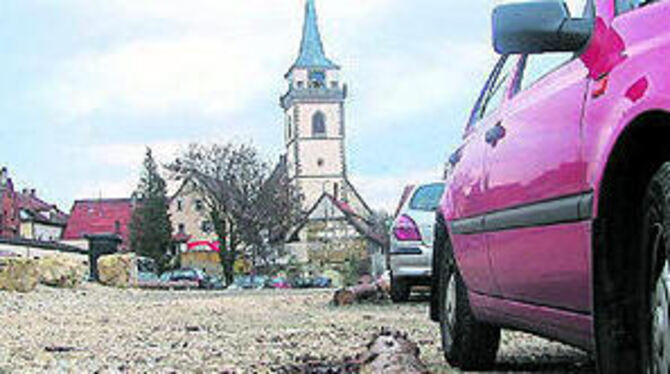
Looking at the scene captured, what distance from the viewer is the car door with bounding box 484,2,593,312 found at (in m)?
3.76

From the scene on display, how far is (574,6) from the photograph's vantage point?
14.6 feet

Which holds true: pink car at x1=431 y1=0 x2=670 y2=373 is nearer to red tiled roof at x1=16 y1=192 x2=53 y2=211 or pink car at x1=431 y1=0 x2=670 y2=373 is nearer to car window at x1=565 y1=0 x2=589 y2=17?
car window at x1=565 y1=0 x2=589 y2=17

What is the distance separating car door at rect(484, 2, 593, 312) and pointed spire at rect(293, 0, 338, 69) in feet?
469

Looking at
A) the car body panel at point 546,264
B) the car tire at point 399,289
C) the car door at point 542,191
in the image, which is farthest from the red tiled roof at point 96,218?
the car body panel at point 546,264

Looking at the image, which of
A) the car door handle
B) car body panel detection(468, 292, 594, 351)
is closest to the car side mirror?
car body panel detection(468, 292, 594, 351)

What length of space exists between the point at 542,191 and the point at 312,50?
481ft

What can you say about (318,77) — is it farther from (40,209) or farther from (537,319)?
(537,319)

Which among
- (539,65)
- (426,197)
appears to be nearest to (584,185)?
(539,65)

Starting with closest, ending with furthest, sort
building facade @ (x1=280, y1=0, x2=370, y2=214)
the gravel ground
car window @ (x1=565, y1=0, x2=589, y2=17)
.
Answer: car window @ (x1=565, y1=0, x2=589, y2=17)
the gravel ground
building facade @ (x1=280, y1=0, x2=370, y2=214)

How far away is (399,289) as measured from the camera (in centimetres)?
1436

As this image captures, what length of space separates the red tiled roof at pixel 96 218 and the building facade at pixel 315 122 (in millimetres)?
21231

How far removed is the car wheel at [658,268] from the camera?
298 cm

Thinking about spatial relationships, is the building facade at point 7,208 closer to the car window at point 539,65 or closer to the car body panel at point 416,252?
the car body panel at point 416,252

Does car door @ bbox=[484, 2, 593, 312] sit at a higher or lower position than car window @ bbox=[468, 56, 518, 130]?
lower
